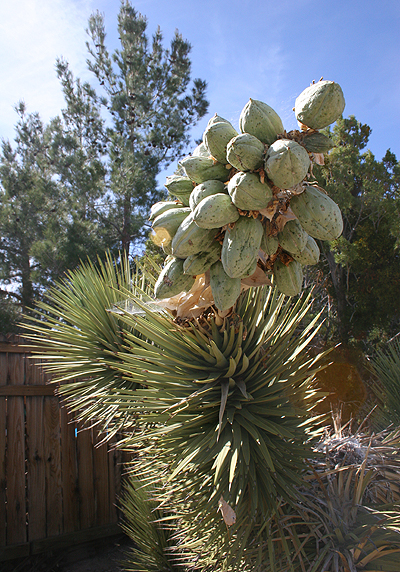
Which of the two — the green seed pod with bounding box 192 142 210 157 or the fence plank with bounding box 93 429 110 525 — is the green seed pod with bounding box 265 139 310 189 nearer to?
the green seed pod with bounding box 192 142 210 157

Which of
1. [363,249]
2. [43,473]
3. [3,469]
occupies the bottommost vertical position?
[43,473]

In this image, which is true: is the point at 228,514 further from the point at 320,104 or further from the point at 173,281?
the point at 320,104

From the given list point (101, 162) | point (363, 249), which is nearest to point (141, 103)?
point (101, 162)

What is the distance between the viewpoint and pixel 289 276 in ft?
3.25

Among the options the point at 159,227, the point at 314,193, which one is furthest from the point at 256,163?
the point at 159,227

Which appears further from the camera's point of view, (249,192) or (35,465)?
(35,465)

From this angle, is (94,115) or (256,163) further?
(94,115)

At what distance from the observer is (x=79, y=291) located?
2.38m

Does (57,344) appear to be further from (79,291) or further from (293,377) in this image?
(293,377)

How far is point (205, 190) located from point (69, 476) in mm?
3768

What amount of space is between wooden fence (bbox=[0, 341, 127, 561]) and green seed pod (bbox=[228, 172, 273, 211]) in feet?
Answer: 11.6

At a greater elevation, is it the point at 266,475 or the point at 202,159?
the point at 202,159

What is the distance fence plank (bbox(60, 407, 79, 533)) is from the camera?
3.67 metres

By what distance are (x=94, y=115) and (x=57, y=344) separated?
10.4m
